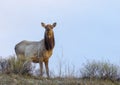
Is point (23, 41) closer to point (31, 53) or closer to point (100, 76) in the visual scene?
point (31, 53)

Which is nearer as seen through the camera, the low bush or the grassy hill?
the grassy hill

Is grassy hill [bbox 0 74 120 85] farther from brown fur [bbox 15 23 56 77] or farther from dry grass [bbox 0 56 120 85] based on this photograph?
brown fur [bbox 15 23 56 77]

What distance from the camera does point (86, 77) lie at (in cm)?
1487

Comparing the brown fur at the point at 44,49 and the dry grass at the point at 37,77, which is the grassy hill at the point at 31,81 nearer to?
the dry grass at the point at 37,77

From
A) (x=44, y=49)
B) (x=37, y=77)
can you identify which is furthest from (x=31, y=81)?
(x=44, y=49)

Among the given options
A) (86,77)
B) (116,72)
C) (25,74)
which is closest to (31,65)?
(25,74)

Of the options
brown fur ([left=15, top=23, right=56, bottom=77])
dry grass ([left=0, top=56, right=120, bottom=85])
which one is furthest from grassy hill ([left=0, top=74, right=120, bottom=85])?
brown fur ([left=15, top=23, right=56, bottom=77])

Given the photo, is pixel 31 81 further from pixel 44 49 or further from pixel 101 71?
pixel 44 49

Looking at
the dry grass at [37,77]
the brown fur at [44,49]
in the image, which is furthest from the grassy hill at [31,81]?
the brown fur at [44,49]

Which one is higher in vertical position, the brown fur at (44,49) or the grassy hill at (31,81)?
the brown fur at (44,49)

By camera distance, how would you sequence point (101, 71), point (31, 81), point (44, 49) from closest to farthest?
1. point (31, 81)
2. point (101, 71)
3. point (44, 49)

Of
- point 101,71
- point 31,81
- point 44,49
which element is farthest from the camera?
point 44,49

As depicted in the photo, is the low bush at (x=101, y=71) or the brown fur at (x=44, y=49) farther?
the brown fur at (x=44, y=49)

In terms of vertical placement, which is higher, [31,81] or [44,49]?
[44,49]
